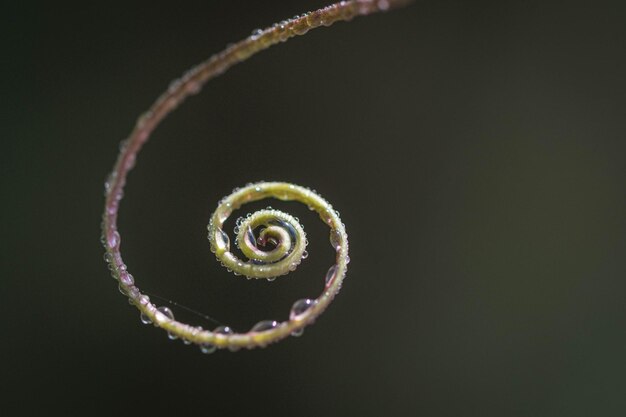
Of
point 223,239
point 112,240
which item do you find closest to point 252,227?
point 223,239

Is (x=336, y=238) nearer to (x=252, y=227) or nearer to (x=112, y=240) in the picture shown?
(x=252, y=227)

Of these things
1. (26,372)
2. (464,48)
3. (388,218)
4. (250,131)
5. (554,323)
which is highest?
(464,48)

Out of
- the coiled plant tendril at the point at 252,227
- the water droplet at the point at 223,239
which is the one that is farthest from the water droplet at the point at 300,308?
the water droplet at the point at 223,239

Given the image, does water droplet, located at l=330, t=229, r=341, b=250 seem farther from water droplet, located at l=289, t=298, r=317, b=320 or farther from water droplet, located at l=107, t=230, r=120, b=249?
water droplet, located at l=107, t=230, r=120, b=249

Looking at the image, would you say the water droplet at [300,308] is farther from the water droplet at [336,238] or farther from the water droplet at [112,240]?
the water droplet at [112,240]

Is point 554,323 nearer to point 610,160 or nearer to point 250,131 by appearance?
point 610,160

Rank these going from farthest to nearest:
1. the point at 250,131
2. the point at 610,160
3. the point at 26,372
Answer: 1. the point at 610,160
2. the point at 250,131
3. the point at 26,372

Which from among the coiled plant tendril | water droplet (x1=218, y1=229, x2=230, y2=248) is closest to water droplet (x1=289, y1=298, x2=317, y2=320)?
the coiled plant tendril

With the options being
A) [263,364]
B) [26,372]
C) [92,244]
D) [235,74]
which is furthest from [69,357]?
[235,74]
